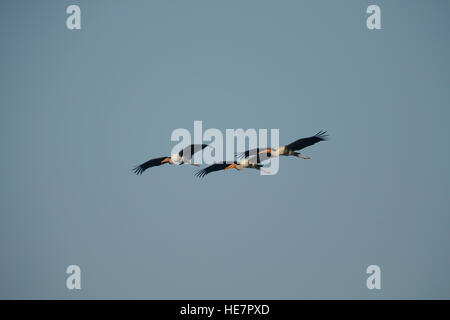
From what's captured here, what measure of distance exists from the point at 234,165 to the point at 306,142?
19.3 ft

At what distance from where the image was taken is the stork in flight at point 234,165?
44.3 m

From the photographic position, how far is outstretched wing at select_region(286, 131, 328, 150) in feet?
132

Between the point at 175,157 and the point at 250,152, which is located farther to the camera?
the point at 175,157

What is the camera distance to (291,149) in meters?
41.8

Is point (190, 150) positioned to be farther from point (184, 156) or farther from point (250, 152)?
point (250, 152)

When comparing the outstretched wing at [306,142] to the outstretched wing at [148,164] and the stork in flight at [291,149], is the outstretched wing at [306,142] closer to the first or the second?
the stork in flight at [291,149]

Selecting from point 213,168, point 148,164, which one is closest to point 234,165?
point 213,168

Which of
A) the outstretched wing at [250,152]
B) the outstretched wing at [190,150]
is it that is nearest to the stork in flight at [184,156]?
the outstretched wing at [190,150]
